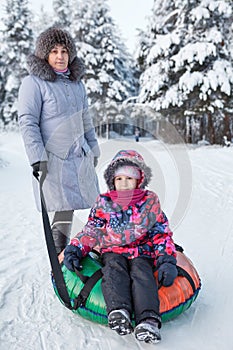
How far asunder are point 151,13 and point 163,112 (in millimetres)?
4717

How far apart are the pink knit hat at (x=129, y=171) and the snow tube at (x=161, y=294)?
2.09 feet

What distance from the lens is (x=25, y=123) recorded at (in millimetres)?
2383

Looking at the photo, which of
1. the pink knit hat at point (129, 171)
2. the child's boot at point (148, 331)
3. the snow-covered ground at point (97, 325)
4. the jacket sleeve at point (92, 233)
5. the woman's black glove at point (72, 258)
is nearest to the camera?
the child's boot at point (148, 331)

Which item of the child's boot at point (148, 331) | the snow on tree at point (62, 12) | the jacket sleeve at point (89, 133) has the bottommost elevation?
the child's boot at point (148, 331)

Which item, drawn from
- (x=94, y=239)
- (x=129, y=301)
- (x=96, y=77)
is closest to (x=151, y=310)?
(x=129, y=301)

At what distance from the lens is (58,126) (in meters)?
2.54

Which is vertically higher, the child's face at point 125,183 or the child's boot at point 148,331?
the child's face at point 125,183

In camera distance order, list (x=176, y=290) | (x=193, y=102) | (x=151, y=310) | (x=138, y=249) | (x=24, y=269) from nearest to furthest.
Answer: (x=151, y=310)
(x=176, y=290)
(x=138, y=249)
(x=24, y=269)
(x=193, y=102)

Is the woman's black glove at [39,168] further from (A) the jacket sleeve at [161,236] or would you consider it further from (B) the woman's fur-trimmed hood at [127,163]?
(A) the jacket sleeve at [161,236]

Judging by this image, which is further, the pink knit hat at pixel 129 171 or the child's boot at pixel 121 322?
the pink knit hat at pixel 129 171

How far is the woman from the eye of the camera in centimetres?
242

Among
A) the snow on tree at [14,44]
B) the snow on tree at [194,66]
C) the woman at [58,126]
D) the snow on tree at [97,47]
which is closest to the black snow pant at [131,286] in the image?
the woman at [58,126]

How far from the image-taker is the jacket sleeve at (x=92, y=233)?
2266 millimetres

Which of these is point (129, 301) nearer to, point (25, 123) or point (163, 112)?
point (25, 123)
